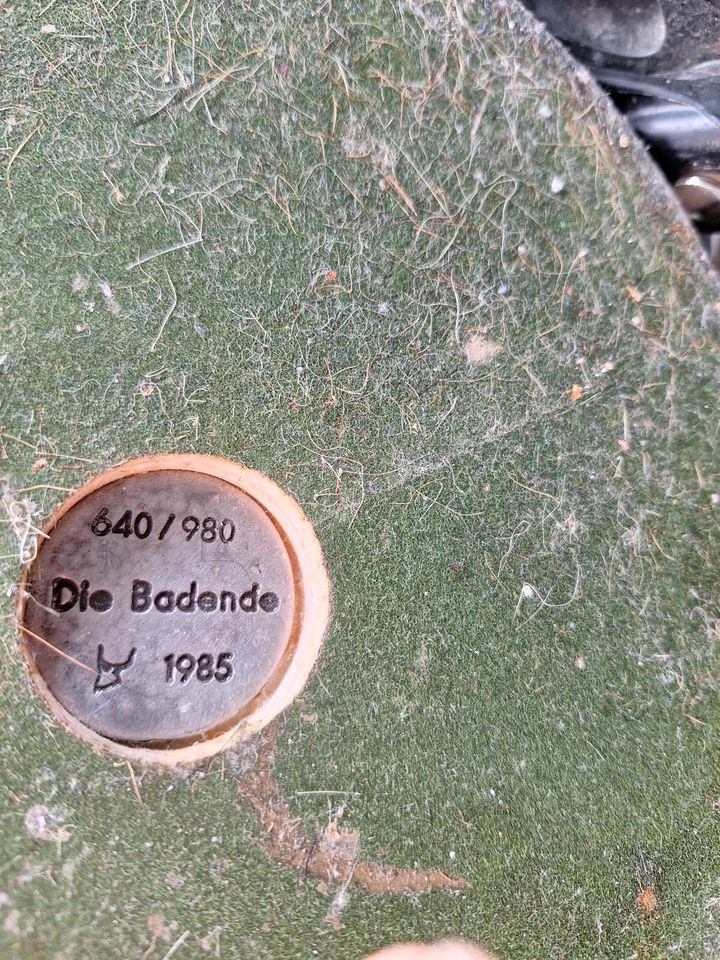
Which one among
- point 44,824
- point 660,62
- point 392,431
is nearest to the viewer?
point 44,824

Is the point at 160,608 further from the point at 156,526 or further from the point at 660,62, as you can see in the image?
the point at 660,62

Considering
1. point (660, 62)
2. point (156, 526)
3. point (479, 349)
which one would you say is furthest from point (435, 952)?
point (660, 62)

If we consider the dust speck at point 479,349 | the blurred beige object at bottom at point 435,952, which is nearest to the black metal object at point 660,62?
the dust speck at point 479,349

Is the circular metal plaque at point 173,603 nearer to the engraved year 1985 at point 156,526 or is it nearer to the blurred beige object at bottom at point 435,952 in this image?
the engraved year 1985 at point 156,526

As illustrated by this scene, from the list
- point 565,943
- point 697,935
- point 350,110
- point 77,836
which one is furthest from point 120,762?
point 350,110

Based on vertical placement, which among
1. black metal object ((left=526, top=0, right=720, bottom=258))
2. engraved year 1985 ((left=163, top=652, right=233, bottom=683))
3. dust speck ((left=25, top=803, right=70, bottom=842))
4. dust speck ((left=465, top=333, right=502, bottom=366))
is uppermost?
black metal object ((left=526, top=0, right=720, bottom=258))

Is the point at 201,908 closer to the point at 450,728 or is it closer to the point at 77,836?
the point at 77,836

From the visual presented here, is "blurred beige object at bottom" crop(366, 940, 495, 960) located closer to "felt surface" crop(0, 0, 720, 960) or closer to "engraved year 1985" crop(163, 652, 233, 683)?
"felt surface" crop(0, 0, 720, 960)

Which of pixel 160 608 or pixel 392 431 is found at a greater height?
pixel 392 431

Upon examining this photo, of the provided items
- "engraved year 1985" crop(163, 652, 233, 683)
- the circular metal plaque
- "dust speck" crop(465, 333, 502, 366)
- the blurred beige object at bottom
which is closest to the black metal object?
"dust speck" crop(465, 333, 502, 366)
